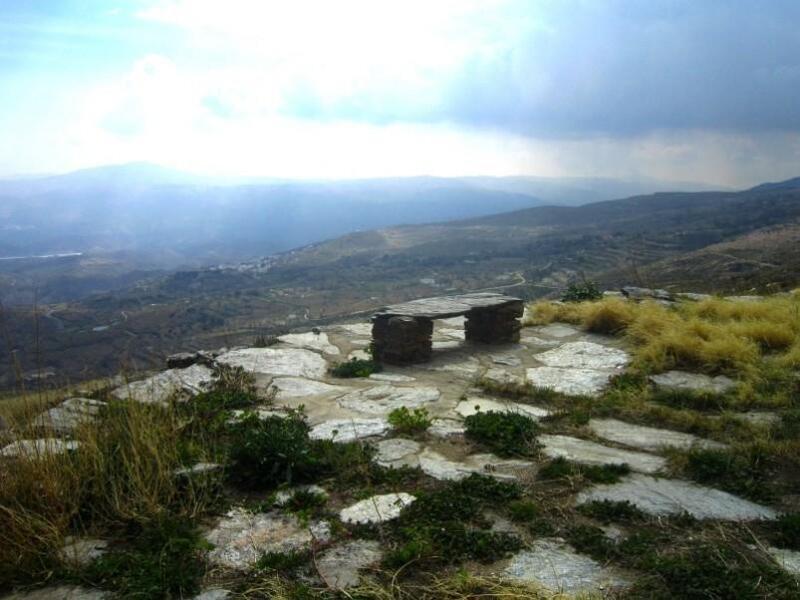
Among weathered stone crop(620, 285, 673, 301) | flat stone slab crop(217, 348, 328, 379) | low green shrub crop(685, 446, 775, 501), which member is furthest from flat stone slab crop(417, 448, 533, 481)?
weathered stone crop(620, 285, 673, 301)

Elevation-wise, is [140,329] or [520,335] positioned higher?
[520,335]

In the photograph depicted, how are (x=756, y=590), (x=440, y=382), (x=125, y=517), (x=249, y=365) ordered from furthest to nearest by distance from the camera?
(x=249, y=365)
(x=440, y=382)
(x=125, y=517)
(x=756, y=590)

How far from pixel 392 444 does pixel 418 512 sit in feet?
3.35

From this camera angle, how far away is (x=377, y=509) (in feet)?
9.99

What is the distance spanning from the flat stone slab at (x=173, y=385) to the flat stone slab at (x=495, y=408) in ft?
7.78

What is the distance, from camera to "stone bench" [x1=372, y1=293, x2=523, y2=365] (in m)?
6.45

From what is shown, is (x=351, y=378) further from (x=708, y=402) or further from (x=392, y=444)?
(x=708, y=402)

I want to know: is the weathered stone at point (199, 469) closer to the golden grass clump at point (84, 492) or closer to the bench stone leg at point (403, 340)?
the golden grass clump at point (84, 492)

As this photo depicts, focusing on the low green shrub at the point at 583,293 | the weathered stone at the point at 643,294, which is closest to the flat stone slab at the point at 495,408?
the weathered stone at the point at 643,294

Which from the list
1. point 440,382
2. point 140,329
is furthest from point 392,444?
point 140,329

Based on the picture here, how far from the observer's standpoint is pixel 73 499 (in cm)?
301

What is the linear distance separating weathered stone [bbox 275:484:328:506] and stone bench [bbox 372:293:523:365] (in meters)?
3.10

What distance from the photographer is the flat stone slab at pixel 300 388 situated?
531cm

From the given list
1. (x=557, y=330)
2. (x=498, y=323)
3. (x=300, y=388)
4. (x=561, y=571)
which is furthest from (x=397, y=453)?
(x=557, y=330)
